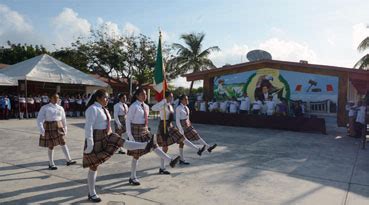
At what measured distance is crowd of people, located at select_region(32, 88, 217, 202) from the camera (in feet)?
17.6

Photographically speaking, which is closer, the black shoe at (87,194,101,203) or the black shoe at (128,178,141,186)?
the black shoe at (87,194,101,203)

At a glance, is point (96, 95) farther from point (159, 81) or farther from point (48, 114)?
point (48, 114)

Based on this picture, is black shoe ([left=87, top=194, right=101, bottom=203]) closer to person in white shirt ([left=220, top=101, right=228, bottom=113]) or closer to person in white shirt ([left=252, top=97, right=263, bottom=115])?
person in white shirt ([left=252, top=97, right=263, bottom=115])

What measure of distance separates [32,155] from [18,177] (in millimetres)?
2325

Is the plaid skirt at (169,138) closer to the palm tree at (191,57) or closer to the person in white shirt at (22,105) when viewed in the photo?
the person in white shirt at (22,105)

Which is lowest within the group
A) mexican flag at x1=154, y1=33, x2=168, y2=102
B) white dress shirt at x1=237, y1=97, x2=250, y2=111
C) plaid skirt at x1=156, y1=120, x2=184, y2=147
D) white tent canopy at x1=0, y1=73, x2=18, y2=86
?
plaid skirt at x1=156, y1=120, x2=184, y2=147

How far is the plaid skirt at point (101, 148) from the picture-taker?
534 cm

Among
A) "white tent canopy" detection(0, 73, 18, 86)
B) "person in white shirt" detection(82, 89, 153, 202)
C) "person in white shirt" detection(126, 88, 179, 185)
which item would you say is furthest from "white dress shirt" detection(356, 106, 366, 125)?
"white tent canopy" detection(0, 73, 18, 86)

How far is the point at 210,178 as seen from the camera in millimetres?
6898

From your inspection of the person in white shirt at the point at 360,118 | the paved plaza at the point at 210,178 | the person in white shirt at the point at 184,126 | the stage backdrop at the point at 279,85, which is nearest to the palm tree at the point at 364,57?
the stage backdrop at the point at 279,85

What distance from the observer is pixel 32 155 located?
8.89 m

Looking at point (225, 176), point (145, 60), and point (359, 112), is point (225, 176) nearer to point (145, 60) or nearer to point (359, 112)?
point (359, 112)

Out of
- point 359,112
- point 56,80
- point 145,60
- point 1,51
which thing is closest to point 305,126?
point 359,112

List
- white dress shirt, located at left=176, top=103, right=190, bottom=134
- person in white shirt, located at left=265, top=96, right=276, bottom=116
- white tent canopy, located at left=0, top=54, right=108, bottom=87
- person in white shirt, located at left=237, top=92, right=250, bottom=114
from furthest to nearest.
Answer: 1. white tent canopy, located at left=0, top=54, right=108, bottom=87
2. person in white shirt, located at left=237, top=92, right=250, bottom=114
3. person in white shirt, located at left=265, top=96, right=276, bottom=116
4. white dress shirt, located at left=176, top=103, right=190, bottom=134
